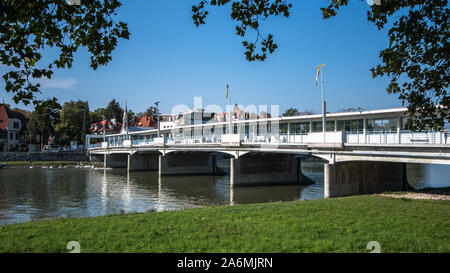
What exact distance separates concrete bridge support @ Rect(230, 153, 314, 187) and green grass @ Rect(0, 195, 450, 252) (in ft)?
84.0

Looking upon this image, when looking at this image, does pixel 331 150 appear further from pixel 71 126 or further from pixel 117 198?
pixel 71 126

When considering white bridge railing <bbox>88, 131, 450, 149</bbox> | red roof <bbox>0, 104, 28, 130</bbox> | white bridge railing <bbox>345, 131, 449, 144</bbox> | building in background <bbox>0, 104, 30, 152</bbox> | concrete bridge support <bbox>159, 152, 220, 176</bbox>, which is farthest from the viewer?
red roof <bbox>0, 104, 28, 130</bbox>

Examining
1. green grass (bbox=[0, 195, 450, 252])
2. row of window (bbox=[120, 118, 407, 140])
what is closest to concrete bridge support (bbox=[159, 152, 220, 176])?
row of window (bbox=[120, 118, 407, 140])

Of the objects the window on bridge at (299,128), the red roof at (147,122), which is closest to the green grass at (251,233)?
→ the window on bridge at (299,128)

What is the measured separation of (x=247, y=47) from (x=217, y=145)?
34061 mm

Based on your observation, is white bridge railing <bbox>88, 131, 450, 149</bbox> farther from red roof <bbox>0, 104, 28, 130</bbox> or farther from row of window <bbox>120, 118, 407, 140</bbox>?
red roof <bbox>0, 104, 28, 130</bbox>

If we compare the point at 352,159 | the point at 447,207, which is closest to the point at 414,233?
the point at 447,207

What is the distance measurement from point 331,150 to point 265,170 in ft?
45.0

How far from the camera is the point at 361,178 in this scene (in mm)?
28141

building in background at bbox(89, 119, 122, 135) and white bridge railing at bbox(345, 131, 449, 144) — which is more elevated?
building in background at bbox(89, 119, 122, 135)

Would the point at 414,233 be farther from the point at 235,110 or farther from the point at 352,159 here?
the point at 235,110

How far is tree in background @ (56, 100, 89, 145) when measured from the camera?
94312 mm

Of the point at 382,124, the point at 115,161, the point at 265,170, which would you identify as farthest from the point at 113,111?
the point at 382,124

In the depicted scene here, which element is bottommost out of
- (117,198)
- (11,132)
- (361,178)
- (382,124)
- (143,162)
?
(117,198)
